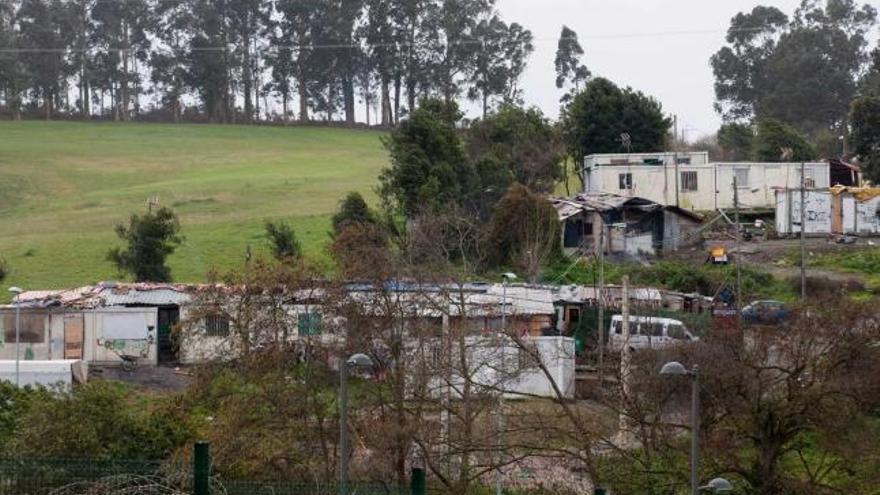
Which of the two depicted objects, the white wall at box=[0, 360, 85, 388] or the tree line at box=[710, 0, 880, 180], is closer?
the white wall at box=[0, 360, 85, 388]

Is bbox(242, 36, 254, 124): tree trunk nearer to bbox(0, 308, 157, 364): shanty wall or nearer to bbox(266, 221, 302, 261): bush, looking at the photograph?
bbox(266, 221, 302, 261): bush

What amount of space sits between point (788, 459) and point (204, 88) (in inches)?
3045

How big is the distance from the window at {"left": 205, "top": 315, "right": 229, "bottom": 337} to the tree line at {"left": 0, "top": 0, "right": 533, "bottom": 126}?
67.7 metres

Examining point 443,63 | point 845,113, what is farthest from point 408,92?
point 845,113

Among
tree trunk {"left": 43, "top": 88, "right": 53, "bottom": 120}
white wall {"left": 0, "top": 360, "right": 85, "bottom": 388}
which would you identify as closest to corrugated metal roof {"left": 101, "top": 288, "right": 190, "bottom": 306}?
white wall {"left": 0, "top": 360, "right": 85, "bottom": 388}

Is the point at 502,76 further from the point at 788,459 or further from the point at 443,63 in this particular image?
the point at 788,459

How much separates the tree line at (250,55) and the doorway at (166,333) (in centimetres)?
5992

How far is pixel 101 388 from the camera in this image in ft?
80.3

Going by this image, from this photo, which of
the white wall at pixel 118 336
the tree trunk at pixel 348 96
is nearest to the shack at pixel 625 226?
the white wall at pixel 118 336

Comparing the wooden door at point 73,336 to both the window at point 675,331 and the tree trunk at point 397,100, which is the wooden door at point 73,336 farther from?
the tree trunk at point 397,100

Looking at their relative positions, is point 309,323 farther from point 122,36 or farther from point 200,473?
point 122,36

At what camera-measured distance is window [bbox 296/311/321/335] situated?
27.8 meters

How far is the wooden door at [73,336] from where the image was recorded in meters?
37.5

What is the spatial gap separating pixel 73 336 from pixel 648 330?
14266mm
